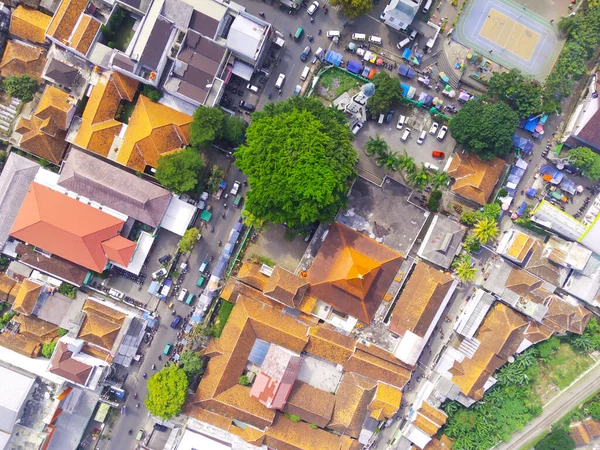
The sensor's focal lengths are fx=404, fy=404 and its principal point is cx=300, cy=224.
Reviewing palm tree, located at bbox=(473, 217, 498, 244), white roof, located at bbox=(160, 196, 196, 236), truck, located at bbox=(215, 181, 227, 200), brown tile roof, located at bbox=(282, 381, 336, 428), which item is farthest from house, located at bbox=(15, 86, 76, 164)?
palm tree, located at bbox=(473, 217, 498, 244)

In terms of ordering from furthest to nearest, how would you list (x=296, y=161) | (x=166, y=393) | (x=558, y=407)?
(x=558, y=407) < (x=166, y=393) < (x=296, y=161)

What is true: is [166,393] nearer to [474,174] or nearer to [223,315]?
[223,315]

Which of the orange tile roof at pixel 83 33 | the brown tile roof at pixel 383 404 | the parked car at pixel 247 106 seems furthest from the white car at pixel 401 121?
the orange tile roof at pixel 83 33

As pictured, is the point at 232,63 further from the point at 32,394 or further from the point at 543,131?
the point at 32,394

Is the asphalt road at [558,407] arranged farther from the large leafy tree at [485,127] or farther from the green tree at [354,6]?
the green tree at [354,6]

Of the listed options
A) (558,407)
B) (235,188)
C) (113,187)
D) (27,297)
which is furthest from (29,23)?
(558,407)

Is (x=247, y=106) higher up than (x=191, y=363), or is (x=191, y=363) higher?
(x=247, y=106)
